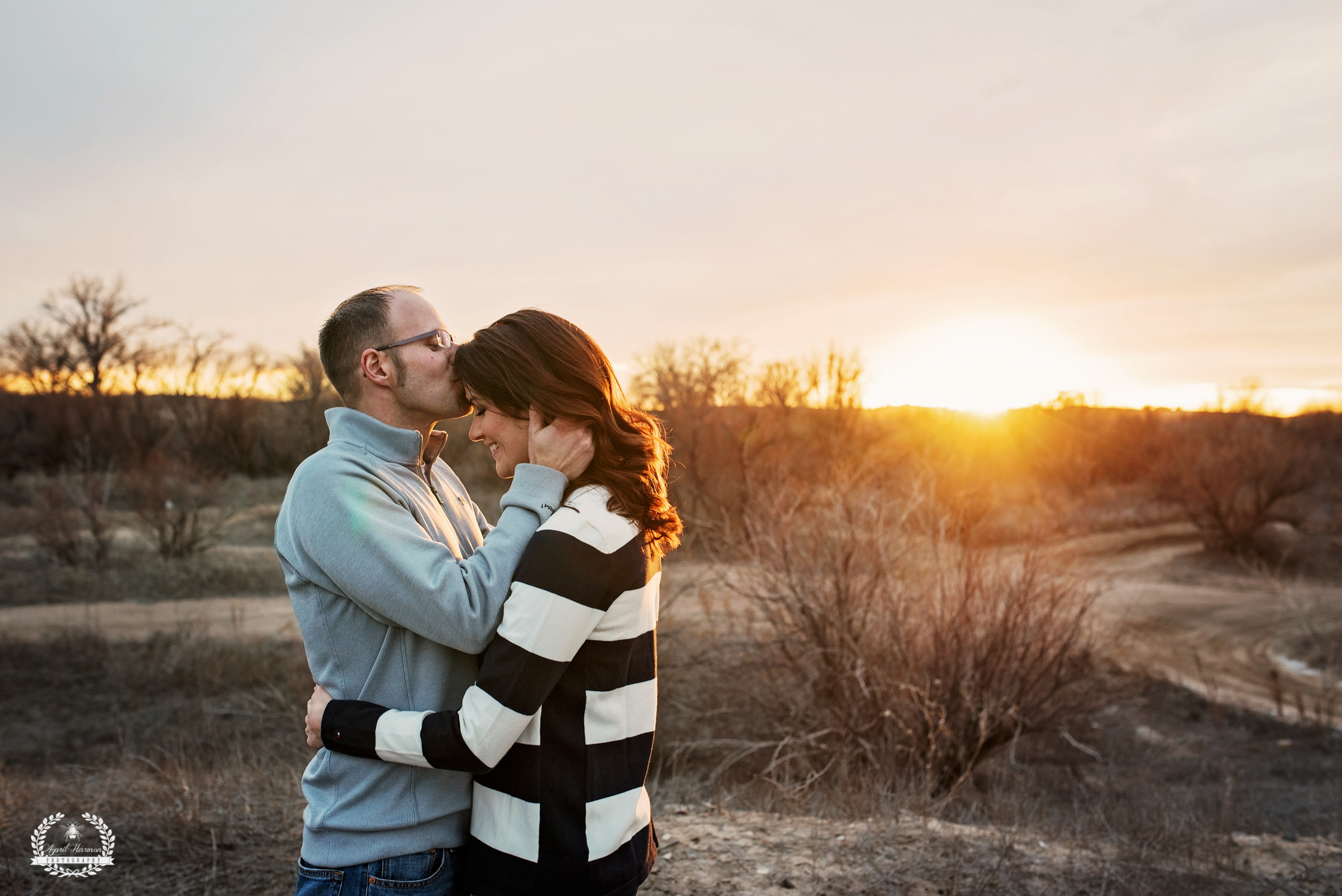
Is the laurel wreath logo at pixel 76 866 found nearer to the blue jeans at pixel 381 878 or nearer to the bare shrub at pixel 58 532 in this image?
the blue jeans at pixel 381 878

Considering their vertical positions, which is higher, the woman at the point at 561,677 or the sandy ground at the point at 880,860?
the woman at the point at 561,677

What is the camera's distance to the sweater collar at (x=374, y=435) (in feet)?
6.79

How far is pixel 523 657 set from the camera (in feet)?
5.50

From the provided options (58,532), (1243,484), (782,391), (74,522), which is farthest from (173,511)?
(1243,484)

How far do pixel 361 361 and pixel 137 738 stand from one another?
10.00m

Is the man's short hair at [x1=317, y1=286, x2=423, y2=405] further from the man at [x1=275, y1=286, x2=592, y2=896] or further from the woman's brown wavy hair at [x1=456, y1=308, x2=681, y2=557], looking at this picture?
the woman's brown wavy hair at [x1=456, y1=308, x2=681, y2=557]

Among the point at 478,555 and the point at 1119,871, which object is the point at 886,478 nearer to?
the point at 1119,871

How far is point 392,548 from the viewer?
1739 millimetres

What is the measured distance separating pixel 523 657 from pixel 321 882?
795 millimetres

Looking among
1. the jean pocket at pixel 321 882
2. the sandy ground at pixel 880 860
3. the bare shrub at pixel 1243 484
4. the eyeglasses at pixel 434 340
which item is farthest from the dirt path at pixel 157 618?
the bare shrub at pixel 1243 484

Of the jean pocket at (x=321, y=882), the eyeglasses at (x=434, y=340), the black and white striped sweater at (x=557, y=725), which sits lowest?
the jean pocket at (x=321, y=882)

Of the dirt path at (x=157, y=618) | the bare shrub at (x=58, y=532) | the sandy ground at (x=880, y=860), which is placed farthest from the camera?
the bare shrub at (x=58, y=532)

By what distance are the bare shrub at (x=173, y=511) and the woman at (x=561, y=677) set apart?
61.3 feet

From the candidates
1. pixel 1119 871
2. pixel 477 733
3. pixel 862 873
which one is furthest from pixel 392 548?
pixel 1119 871
